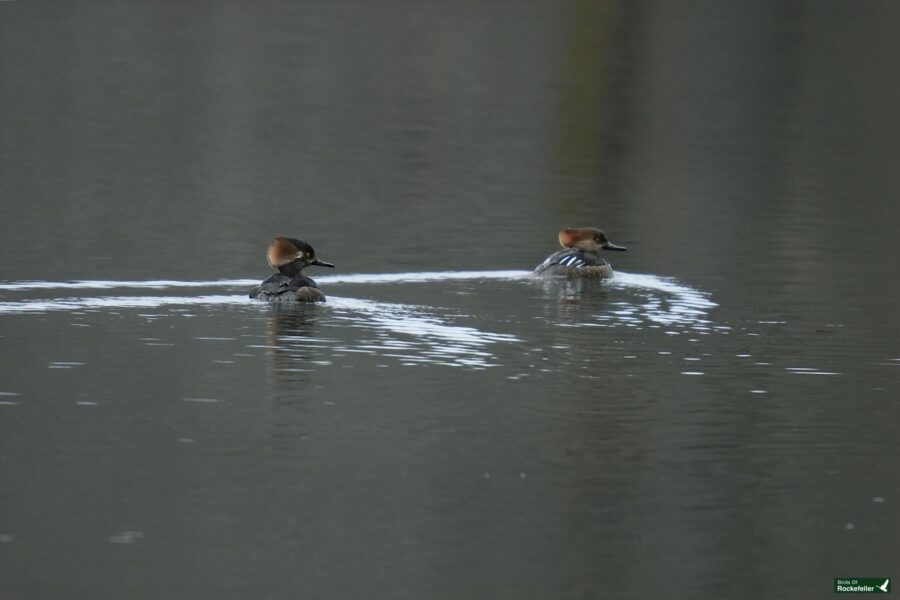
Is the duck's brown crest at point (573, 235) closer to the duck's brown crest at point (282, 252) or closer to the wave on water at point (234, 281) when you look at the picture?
the wave on water at point (234, 281)

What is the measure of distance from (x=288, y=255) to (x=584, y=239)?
393cm

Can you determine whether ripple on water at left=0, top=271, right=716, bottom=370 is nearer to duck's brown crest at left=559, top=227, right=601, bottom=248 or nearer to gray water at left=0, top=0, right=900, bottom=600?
gray water at left=0, top=0, right=900, bottom=600

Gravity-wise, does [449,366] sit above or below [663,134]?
below

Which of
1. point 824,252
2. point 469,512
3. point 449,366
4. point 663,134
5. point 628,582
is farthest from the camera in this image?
point 663,134

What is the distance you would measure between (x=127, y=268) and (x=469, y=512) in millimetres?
9254

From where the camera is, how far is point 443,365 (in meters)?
14.4

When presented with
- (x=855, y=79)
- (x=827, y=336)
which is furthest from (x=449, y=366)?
(x=855, y=79)

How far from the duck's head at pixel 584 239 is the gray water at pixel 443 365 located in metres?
0.61

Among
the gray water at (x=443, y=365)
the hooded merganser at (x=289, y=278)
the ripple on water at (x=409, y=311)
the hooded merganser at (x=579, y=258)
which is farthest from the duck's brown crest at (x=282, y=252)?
the hooded merganser at (x=579, y=258)

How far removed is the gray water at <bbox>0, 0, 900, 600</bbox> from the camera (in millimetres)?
9820

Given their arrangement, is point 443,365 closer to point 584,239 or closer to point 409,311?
point 409,311

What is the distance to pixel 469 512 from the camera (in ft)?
34.3

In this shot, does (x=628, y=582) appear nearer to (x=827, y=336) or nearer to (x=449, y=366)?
(x=449, y=366)

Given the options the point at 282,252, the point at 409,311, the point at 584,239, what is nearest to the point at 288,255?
the point at 282,252
